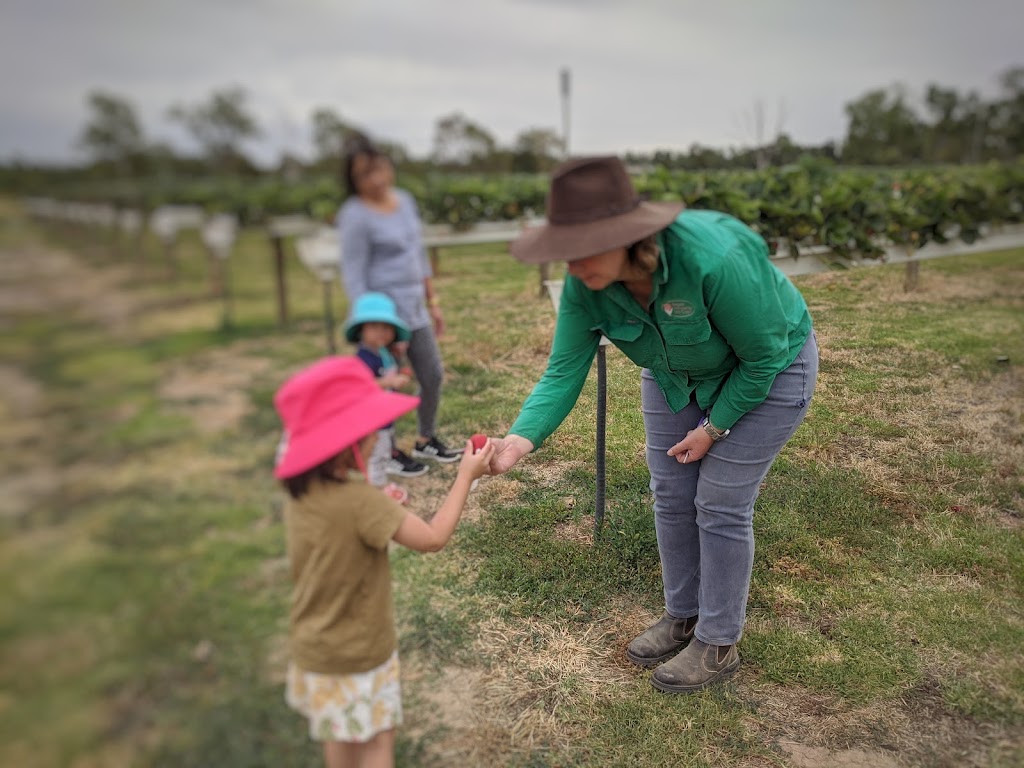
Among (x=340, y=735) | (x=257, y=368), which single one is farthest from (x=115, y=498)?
(x=257, y=368)

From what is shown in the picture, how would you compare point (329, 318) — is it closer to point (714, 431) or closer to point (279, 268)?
point (279, 268)

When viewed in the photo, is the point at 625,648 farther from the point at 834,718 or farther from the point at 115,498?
the point at 115,498

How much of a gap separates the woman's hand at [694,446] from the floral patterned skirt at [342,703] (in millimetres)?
1112

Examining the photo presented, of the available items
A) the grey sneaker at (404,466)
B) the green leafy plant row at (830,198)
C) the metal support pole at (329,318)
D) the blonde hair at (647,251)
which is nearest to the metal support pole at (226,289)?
the green leafy plant row at (830,198)

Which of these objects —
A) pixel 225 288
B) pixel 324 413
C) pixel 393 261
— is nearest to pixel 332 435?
Answer: pixel 324 413

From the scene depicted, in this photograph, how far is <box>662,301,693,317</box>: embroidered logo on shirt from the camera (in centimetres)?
198

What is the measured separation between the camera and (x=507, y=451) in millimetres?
2281

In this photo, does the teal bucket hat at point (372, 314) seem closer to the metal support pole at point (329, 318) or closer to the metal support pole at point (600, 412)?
the metal support pole at point (329, 318)

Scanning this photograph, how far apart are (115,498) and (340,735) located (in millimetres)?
870

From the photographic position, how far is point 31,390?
140 centimetres

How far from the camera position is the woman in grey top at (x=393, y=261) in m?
3.27

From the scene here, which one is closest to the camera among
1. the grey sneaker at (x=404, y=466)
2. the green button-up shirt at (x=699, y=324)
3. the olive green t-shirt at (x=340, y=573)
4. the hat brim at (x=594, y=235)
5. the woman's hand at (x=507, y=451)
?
the hat brim at (x=594, y=235)

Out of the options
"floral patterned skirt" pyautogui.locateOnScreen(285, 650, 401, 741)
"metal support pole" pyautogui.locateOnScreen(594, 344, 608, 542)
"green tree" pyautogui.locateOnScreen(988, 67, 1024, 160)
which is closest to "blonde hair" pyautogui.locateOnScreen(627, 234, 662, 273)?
"metal support pole" pyautogui.locateOnScreen(594, 344, 608, 542)

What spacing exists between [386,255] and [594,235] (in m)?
1.92
